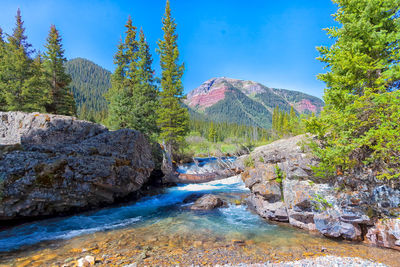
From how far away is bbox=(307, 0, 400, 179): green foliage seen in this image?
561cm

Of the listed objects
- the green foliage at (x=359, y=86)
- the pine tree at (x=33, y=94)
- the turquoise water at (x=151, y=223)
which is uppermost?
the pine tree at (x=33, y=94)

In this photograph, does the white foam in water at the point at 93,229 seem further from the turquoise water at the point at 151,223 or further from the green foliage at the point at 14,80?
the green foliage at the point at 14,80

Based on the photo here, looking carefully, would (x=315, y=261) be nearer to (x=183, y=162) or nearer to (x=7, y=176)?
(x=7, y=176)

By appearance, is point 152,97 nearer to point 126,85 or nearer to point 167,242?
point 126,85

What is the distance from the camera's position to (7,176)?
7.22 m

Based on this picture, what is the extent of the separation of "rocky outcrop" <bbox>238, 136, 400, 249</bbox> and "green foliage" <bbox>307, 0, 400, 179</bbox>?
0.60 metres

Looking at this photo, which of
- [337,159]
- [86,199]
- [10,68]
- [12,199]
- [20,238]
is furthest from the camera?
[10,68]

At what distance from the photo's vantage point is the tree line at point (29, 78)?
16641mm

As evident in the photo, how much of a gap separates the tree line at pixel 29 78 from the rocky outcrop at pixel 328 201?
74.3 ft

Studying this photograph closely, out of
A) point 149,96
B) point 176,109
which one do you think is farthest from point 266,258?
point 149,96

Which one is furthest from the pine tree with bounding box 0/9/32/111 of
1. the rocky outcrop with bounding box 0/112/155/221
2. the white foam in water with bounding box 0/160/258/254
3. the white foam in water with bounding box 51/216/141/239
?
the white foam in water with bounding box 51/216/141/239

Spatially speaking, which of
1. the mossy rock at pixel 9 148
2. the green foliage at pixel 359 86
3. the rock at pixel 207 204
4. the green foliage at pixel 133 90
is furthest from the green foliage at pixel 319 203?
the green foliage at pixel 133 90

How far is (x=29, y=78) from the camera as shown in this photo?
17.6m

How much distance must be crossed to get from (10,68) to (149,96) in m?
13.5
